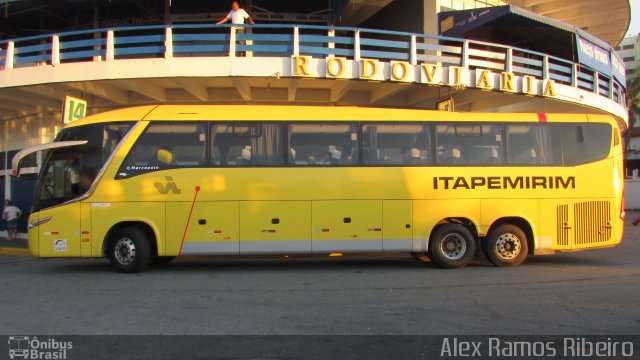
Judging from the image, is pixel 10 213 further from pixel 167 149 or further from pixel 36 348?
pixel 36 348

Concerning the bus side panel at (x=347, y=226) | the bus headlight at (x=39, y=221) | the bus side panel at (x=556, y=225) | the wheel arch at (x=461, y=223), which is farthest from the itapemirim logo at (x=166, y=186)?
the bus side panel at (x=556, y=225)

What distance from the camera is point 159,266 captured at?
11.4m

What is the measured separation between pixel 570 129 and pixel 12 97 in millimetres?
15616

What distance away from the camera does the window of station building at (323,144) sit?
34.4 ft

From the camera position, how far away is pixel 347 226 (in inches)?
415

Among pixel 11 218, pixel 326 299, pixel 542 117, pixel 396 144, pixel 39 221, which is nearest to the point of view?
pixel 326 299

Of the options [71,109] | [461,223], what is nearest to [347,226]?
[461,223]

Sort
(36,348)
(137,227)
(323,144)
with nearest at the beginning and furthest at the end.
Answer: (36,348) → (137,227) → (323,144)

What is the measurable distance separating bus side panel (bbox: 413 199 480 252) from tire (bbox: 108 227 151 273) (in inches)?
216

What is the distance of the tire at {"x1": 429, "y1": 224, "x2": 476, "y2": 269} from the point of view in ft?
34.9

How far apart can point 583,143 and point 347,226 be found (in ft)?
17.5

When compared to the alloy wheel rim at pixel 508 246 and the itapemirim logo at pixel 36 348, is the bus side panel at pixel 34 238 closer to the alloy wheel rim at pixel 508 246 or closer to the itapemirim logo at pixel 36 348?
the itapemirim logo at pixel 36 348

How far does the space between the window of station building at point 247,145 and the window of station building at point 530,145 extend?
190 inches

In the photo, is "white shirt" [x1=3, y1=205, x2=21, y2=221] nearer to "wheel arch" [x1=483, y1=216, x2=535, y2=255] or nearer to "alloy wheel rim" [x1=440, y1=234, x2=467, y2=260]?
"alloy wheel rim" [x1=440, y1=234, x2=467, y2=260]
